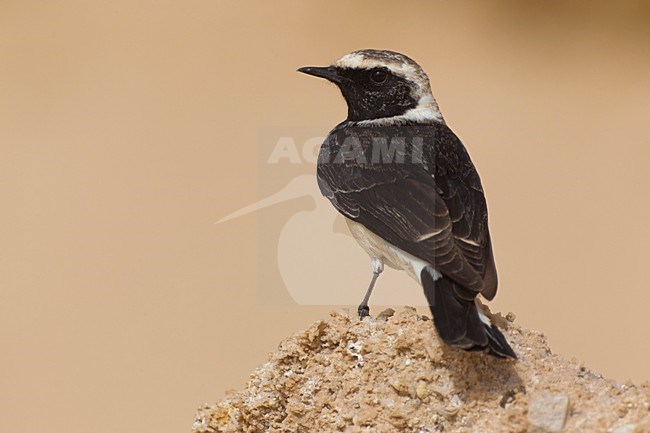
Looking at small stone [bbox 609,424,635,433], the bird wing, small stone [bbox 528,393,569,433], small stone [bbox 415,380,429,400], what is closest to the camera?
small stone [bbox 609,424,635,433]

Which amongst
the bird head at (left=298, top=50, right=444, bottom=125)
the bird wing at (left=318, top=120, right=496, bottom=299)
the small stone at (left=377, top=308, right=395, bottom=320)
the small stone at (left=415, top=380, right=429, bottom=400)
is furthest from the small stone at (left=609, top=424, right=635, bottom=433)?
the bird head at (left=298, top=50, right=444, bottom=125)

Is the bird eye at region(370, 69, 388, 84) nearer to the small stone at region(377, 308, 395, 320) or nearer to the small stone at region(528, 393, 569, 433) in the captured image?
the small stone at region(377, 308, 395, 320)

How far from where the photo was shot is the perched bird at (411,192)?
4391 millimetres

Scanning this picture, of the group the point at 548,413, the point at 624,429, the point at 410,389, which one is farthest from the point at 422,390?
the point at 624,429

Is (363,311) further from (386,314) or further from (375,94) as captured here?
(375,94)

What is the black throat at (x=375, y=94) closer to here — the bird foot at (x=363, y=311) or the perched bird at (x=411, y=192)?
the perched bird at (x=411, y=192)

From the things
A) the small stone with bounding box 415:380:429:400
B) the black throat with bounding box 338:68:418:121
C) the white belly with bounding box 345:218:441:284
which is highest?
the black throat with bounding box 338:68:418:121

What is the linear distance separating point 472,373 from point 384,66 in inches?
84.9

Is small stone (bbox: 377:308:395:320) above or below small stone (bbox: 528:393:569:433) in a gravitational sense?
above

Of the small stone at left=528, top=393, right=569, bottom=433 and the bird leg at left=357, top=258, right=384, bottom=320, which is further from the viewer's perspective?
the bird leg at left=357, top=258, right=384, bottom=320

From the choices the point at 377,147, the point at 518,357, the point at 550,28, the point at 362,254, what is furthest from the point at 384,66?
the point at 550,28

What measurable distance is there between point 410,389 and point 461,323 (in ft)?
1.20

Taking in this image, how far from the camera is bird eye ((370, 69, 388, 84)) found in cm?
572

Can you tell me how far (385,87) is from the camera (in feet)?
18.8
